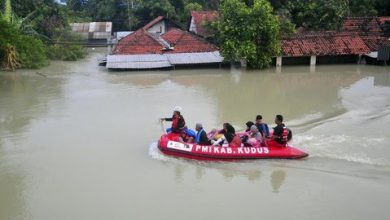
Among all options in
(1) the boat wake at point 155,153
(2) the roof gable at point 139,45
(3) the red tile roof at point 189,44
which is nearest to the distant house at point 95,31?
(2) the roof gable at point 139,45

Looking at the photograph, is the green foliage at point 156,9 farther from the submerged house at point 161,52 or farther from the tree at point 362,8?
the tree at point 362,8

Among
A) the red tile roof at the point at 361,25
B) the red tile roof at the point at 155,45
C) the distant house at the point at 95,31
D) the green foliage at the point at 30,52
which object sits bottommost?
the green foliage at the point at 30,52

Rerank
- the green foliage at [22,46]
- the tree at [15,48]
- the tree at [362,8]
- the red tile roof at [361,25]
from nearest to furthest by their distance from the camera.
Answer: the green foliage at [22,46], the tree at [15,48], the red tile roof at [361,25], the tree at [362,8]

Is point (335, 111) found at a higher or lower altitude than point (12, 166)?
higher

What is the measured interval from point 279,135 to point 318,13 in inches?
687

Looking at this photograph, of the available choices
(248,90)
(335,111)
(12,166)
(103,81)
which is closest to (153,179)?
(12,166)

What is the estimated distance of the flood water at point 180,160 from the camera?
29.0 feet

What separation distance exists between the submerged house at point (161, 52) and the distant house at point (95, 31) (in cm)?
1069

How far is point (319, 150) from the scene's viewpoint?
37.1 feet

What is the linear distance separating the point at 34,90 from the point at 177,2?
844 inches

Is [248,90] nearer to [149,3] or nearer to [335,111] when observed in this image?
[335,111]

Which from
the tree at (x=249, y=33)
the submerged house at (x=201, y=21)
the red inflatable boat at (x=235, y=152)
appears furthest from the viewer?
the submerged house at (x=201, y=21)

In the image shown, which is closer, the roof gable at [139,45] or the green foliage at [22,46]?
the green foliage at [22,46]

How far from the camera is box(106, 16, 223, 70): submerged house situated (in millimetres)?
23453
